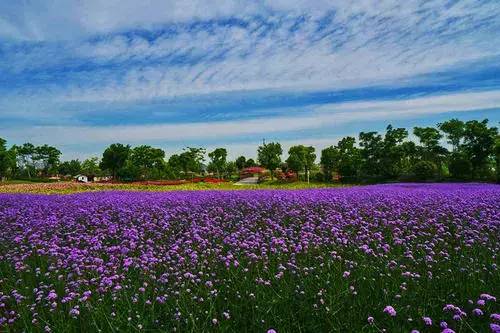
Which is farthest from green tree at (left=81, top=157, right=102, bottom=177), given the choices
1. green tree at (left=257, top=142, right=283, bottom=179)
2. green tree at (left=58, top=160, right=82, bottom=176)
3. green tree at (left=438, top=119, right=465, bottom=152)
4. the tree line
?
green tree at (left=438, top=119, right=465, bottom=152)

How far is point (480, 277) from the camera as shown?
4.07 meters

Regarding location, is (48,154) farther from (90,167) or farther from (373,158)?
(373,158)

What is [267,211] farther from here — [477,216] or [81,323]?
[81,323]

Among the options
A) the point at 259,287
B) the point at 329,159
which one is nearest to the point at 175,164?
the point at 329,159

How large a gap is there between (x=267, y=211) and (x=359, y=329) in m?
5.95

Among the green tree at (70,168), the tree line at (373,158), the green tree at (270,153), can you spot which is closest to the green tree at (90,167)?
the green tree at (70,168)

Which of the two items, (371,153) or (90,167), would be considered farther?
(90,167)

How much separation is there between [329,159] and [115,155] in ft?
104

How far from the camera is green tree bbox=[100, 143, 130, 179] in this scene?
56.4m

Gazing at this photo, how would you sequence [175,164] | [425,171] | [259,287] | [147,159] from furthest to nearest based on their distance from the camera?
1. [175,164]
2. [147,159]
3. [425,171]
4. [259,287]

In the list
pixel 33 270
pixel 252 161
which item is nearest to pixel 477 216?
pixel 33 270

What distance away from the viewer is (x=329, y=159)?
47.8 metres

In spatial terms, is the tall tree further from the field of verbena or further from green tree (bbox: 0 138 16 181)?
the field of verbena

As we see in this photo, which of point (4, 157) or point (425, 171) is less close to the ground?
point (4, 157)
